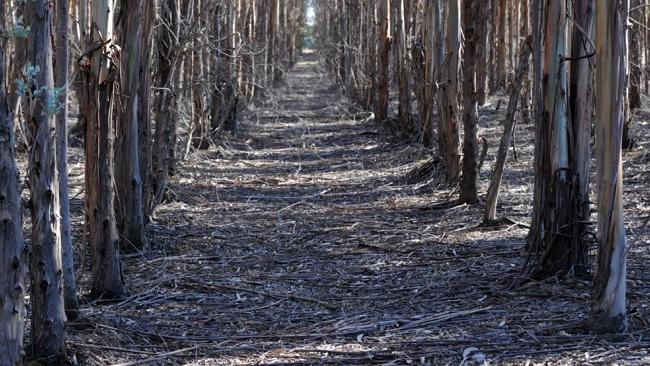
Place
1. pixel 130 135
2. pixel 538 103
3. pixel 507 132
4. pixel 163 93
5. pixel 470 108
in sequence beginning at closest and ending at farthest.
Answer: pixel 538 103 < pixel 130 135 < pixel 507 132 < pixel 163 93 < pixel 470 108

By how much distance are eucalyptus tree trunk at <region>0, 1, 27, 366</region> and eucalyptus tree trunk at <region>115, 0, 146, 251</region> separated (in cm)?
295

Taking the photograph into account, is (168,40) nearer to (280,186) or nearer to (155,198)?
(155,198)

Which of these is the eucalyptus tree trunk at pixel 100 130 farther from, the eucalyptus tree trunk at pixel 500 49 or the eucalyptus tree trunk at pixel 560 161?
the eucalyptus tree trunk at pixel 500 49

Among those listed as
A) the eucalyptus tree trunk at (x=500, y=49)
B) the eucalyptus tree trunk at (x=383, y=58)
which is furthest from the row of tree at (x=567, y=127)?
the eucalyptus tree trunk at (x=500, y=49)

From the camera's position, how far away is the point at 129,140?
7.98 m

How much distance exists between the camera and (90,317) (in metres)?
6.08

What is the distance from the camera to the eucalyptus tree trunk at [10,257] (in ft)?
13.4

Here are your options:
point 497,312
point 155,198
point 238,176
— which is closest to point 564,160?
point 497,312

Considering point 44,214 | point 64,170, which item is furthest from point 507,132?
point 44,214

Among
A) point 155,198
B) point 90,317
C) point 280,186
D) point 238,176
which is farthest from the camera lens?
point 238,176

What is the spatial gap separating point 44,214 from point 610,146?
10.3 feet

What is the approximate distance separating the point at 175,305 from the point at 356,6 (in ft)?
66.1

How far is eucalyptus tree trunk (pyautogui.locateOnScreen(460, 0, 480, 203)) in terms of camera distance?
10289 mm

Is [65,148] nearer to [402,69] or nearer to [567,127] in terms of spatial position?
[567,127]
